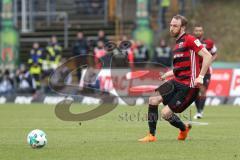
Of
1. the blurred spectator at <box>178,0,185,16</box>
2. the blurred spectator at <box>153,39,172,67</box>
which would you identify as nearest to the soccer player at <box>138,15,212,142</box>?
the blurred spectator at <box>153,39,172,67</box>

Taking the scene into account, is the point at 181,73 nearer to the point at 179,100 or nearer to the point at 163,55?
the point at 179,100

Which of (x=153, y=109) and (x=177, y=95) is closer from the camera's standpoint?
(x=177, y=95)

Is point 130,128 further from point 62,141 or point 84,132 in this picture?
point 62,141

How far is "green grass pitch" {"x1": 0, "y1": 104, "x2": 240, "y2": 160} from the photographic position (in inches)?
464

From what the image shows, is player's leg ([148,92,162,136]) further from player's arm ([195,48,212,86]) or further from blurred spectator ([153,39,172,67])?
blurred spectator ([153,39,172,67])

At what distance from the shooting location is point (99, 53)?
31766 mm

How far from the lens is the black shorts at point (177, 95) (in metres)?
13.7

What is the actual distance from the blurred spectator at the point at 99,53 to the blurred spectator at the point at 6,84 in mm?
4151

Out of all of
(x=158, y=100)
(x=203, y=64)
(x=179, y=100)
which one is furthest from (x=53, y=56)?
(x=203, y=64)

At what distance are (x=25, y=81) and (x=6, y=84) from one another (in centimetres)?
85

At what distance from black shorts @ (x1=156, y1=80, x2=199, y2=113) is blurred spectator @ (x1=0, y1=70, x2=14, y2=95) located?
19951 millimetres

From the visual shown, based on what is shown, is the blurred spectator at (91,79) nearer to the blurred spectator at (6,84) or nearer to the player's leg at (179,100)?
the blurred spectator at (6,84)

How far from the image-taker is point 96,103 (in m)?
29.4

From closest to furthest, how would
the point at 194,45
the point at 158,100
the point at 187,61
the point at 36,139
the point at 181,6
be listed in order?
the point at 36,139
the point at 194,45
the point at 187,61
the point at 158,100
the point at 181,6
